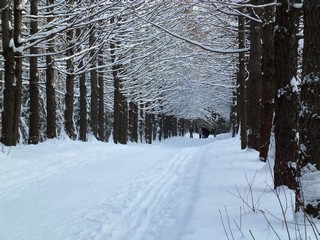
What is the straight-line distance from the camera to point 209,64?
2814 cm

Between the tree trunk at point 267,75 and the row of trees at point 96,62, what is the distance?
1.48 m

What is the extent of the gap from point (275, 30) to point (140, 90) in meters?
25.5

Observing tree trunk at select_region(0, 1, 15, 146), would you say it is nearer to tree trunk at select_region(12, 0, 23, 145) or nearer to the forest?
the forest

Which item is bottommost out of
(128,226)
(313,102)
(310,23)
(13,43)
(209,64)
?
(128,226)

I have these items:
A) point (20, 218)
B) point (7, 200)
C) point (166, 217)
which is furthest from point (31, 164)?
point (166, 217)

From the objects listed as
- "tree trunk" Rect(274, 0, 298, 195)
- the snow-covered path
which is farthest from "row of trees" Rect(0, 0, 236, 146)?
the snow-covered path

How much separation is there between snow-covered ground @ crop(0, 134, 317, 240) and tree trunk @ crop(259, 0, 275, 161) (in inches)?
41.8

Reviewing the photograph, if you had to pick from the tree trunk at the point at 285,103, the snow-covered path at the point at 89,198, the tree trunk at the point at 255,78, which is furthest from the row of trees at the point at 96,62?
the snow-covered path at the point at 89,198

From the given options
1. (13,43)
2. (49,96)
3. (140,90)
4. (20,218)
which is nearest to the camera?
(20,218)

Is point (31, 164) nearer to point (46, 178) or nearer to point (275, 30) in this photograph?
point (46, 178)

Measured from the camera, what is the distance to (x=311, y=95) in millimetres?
4613

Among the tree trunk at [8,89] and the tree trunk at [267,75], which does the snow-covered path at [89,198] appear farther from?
the tree trunk at [267,75]

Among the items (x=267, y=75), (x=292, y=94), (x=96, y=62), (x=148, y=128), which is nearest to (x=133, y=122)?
(x=148, y=128)

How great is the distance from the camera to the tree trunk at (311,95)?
4.57 m
